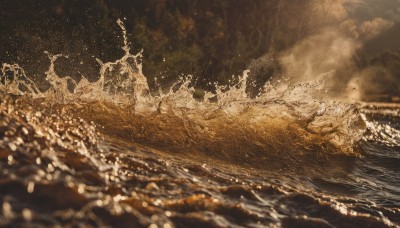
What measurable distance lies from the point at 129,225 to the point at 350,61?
28.9 meters

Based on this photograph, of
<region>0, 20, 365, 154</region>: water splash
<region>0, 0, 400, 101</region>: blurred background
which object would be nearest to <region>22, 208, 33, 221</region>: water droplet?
<region>0, 20, 365, 154</region>: water splash

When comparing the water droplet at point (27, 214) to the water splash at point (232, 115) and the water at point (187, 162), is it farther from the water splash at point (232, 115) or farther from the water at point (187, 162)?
the water splash at point (232, 115)

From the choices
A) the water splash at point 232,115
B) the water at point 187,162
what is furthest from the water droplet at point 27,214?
the water splash at point 232,115

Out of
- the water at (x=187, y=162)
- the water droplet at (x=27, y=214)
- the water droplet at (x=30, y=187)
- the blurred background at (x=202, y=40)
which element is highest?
the blurred background at (x=202, y=40)

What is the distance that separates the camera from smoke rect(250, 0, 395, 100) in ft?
74.7

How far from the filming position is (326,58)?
27625mm

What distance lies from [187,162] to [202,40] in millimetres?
18713

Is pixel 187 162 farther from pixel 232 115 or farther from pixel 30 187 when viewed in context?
pixel 232 115

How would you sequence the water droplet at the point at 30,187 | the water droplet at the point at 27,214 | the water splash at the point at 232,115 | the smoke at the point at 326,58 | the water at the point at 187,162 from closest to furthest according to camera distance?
the water droplet at the point at 27,214, the water droplet at the point at 30,187, the water at the point at 187,162, the water splash at the point at 232,115, the smoke at the point at 326,58

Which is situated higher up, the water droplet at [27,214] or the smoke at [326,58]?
the smoke at [326,58]

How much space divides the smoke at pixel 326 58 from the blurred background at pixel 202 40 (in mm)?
69

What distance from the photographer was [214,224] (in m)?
2.51

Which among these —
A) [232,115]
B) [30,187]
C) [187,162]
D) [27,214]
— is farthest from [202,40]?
[27,214]

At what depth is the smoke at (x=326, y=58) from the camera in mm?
22783
